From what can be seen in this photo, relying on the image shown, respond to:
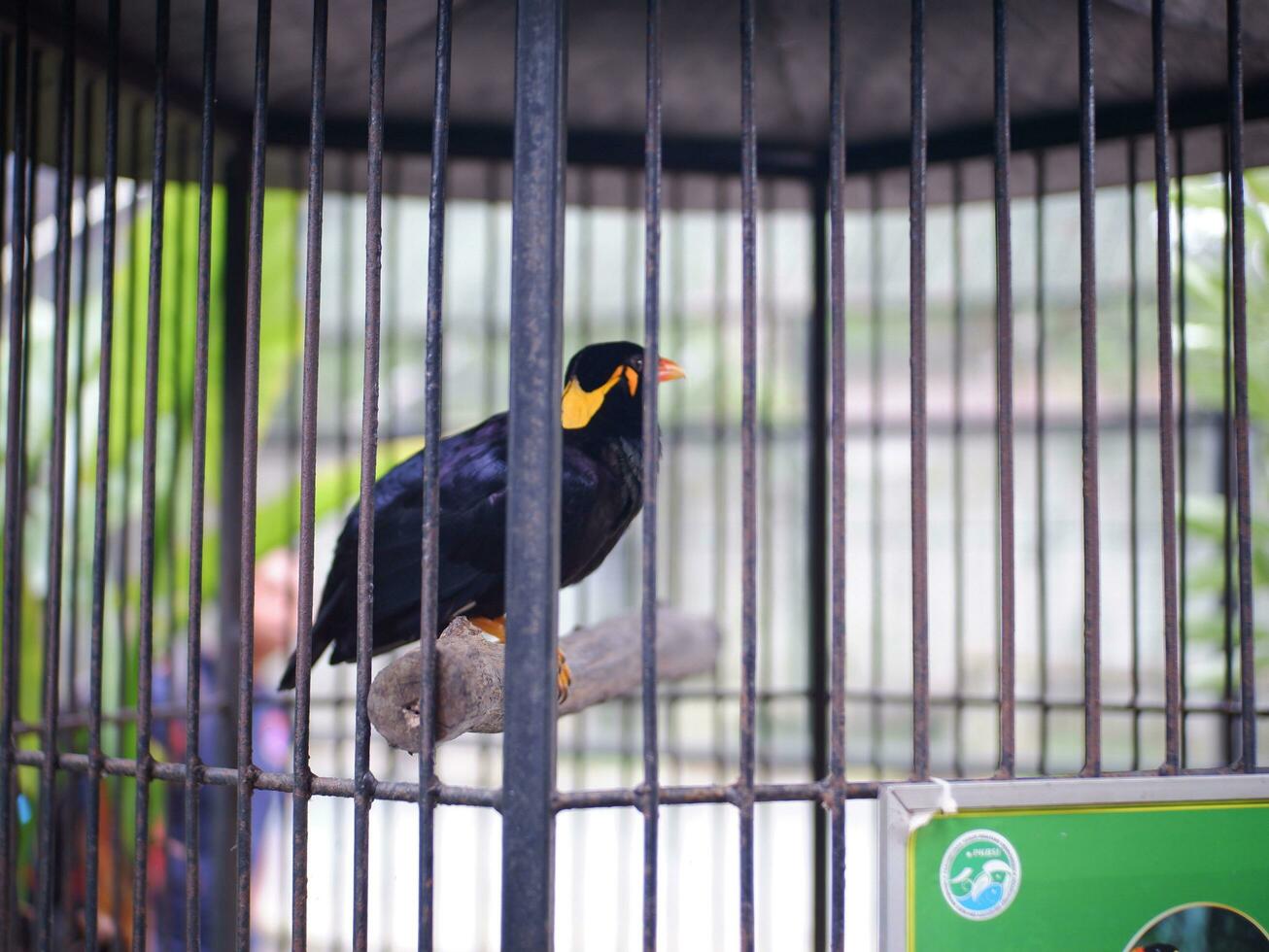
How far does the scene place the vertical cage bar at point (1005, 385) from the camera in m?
0.91

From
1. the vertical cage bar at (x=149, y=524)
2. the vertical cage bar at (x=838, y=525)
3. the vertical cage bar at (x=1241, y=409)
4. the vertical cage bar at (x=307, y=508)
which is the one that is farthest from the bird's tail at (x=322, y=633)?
the vertical cage bar at (x=1241, y=409)

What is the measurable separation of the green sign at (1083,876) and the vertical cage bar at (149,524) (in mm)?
663

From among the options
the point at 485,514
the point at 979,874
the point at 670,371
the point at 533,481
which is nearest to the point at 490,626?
the point at 485,514

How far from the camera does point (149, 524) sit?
1045 millimetres

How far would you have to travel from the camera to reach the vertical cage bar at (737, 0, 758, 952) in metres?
0.85

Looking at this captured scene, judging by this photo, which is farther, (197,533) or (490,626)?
(490,626)

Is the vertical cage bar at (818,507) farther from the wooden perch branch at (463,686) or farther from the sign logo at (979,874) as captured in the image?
the sign logo at (979,874)

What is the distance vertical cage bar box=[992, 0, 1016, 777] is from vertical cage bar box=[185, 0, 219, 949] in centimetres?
69

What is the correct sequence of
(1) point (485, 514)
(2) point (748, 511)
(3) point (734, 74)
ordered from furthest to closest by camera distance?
(3) point (734, 74) < (1) point (485, 514) < (2) point (748, 511)

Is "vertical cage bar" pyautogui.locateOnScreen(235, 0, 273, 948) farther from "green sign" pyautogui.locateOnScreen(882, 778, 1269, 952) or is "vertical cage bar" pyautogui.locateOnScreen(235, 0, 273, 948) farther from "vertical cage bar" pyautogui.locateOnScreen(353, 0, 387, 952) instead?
"green sign" pyautogui.locateOnScreen(882, 778, 1269, 952)

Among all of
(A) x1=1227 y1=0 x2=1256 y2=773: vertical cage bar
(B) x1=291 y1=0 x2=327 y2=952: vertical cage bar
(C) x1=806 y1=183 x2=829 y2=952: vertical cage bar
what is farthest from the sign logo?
(C) x1=806 y1=183 x2=829 y2=952: vertical cage bar

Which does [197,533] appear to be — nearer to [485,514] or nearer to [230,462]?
[485,514]

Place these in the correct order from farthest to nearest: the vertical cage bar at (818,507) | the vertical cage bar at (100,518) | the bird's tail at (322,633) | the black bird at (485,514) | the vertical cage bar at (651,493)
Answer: the vertical cage bar at (818,507) < the bird's tail at (322,633) < the black bird at (485,514) < the vertical cage bar at (100,518) < the vertical cage bar at (651,493)

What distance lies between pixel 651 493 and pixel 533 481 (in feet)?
0.32
